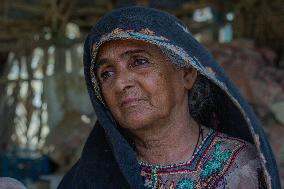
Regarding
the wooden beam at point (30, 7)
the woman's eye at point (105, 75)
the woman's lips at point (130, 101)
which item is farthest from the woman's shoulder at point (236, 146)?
the wooden beam at point (30, 7)

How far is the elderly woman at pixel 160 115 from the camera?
2258 mm

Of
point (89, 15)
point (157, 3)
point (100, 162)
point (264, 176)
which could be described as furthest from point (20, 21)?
point (264, 176)

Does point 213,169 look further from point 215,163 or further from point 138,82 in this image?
point 138,82

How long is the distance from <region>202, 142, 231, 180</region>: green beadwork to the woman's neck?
0.11 metres

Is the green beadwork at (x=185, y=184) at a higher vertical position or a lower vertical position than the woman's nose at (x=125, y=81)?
lower

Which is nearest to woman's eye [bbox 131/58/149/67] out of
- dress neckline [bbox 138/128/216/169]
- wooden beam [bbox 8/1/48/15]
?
dress neckline [bbox 138/128/216/169]

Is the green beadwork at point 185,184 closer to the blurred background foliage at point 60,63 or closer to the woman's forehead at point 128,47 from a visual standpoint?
the woman's forehead at point 128,47

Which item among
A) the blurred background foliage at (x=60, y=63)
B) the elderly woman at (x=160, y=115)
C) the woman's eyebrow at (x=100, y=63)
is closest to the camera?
the elderly woman at (x=160, y=115)

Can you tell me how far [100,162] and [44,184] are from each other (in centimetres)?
250

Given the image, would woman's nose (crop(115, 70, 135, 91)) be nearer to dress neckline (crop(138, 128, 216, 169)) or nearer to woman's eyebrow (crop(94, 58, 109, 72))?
woman's eyebrow (crop(94, 58, 109, 72))

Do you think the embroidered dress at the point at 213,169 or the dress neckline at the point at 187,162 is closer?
the embroidered dress at the point at 213,169

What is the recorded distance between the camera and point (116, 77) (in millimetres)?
2328

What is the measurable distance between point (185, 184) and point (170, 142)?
0.73ft

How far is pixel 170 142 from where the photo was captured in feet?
8.05
